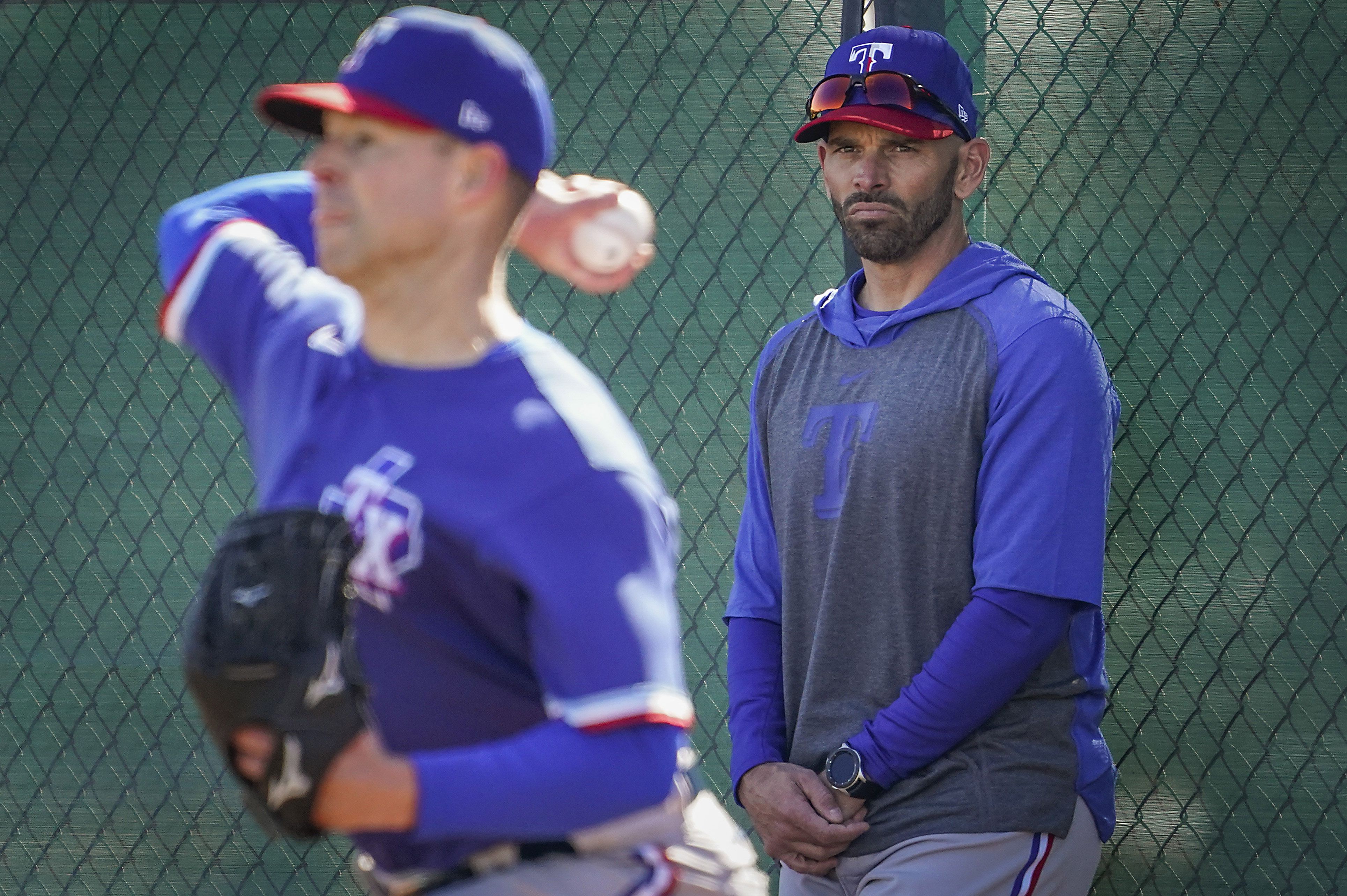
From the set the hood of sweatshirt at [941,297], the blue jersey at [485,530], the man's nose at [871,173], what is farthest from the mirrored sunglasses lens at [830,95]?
the blue jersey at [485,530]

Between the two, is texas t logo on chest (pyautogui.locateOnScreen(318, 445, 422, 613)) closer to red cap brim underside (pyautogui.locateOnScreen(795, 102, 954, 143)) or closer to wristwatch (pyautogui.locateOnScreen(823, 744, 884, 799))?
wristwatch (pyautogui.locateOnScreen(823, 744, 884, 799))

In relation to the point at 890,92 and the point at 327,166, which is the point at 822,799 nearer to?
the point at 890,92

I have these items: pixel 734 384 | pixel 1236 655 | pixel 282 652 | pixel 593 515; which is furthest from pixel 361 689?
pixel 1236 655

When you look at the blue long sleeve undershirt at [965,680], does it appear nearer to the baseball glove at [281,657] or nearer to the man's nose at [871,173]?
the man's nose at [871,173]

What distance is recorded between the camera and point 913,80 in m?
2.69

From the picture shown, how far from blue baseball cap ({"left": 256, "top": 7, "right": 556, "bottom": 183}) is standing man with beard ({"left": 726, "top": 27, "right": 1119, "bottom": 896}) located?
1121 millimetres

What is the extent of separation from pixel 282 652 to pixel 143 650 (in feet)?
9.39

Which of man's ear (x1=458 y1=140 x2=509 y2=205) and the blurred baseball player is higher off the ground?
man's ear (x1=458 y1=140 x2=509 y2=205)

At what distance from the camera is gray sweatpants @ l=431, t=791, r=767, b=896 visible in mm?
1475

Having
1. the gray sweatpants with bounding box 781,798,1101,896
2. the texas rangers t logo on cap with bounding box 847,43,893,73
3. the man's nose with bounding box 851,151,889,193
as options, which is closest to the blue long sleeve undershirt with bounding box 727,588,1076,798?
the gray sweatpants with bounding box 781,798,1101,896

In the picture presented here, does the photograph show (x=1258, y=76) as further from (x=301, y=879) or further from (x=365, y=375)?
(x=301, y=879)

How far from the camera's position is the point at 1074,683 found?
251 cm

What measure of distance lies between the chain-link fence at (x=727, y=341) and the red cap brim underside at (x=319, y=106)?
211 centimetres

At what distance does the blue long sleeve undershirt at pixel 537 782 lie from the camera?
1327 mm
